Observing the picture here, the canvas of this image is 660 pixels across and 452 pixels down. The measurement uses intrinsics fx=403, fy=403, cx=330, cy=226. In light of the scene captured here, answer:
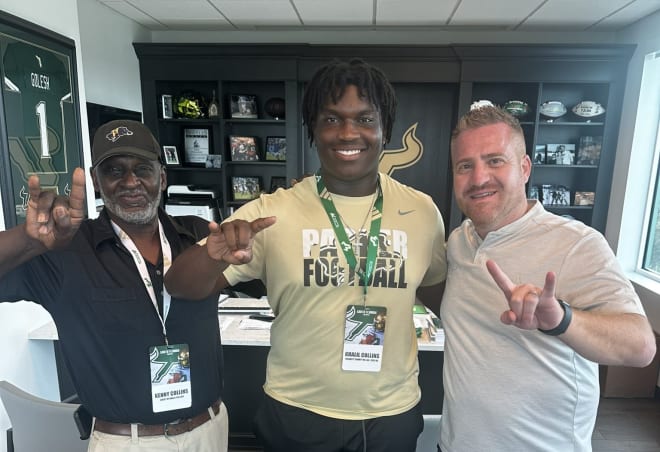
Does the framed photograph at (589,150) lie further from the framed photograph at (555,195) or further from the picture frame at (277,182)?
the picture frame at (277,182)

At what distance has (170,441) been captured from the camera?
1248mm

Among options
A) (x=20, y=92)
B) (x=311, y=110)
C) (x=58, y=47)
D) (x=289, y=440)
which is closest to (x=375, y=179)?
(x=311, y=110)

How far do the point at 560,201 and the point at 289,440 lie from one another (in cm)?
422

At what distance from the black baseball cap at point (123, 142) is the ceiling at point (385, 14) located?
8.74ft

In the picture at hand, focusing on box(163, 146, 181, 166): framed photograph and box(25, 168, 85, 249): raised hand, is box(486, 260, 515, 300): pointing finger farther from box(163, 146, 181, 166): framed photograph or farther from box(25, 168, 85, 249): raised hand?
box(163, 146, 181, 166): framed photograph

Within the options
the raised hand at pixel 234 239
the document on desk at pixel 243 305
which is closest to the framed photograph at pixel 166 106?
the document on desk at pixel 243 305

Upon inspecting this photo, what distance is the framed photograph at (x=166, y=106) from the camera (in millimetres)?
4273

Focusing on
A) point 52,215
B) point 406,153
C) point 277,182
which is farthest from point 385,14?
point 52,215

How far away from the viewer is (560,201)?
435cm

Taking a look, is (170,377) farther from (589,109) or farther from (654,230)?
(589,109)

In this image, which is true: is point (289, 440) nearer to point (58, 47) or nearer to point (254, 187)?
point (58, 47)

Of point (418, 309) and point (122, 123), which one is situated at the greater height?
point (122, 123)

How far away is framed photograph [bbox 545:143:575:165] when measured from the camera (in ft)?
14.0

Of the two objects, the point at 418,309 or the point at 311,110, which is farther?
the point at 418,309
